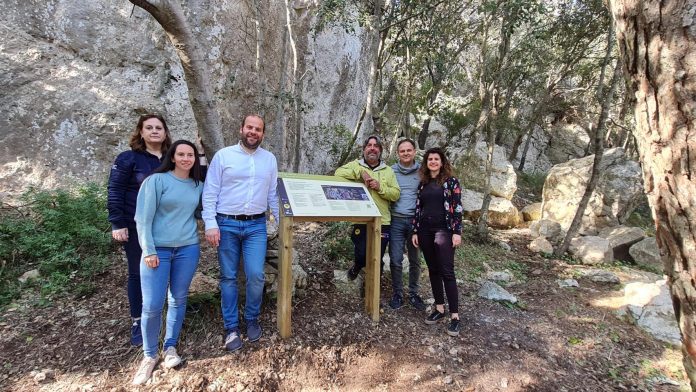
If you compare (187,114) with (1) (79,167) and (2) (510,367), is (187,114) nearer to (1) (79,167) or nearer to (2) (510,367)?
(1) (79,167)

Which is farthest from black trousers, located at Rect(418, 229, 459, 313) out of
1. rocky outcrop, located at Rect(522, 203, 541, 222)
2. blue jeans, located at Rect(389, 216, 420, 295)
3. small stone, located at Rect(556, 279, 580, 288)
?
rocky outcrop, located at Rect(522, 203, 541, 222)

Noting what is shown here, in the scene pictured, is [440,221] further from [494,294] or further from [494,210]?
[494,210]

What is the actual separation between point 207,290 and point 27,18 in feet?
21.8

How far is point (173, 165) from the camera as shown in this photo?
291 cm

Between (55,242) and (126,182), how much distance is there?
9.37ft

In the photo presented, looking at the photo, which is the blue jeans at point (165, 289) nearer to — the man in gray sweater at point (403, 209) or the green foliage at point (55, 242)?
the green foliage at point (55, 242)

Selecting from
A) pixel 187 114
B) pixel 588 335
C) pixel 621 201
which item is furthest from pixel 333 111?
pixel 621 201

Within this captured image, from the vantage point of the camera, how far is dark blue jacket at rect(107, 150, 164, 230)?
2955 millimetres

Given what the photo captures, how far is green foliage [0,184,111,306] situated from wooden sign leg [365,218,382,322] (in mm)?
3328

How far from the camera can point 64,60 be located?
262 inches

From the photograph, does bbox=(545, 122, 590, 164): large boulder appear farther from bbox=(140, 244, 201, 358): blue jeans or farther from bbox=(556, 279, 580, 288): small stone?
bbox=(140, 244, 201, 358): blue jeans

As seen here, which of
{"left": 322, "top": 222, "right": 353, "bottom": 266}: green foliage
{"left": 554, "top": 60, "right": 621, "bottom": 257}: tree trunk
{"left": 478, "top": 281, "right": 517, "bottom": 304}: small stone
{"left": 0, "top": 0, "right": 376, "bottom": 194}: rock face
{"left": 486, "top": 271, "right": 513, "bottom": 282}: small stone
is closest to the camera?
{"left": 478, "top": 281, "right": 517, "bottom": 304}: small stone

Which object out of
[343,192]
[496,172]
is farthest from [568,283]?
[496,172]

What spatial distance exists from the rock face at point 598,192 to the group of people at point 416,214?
8790 mm
